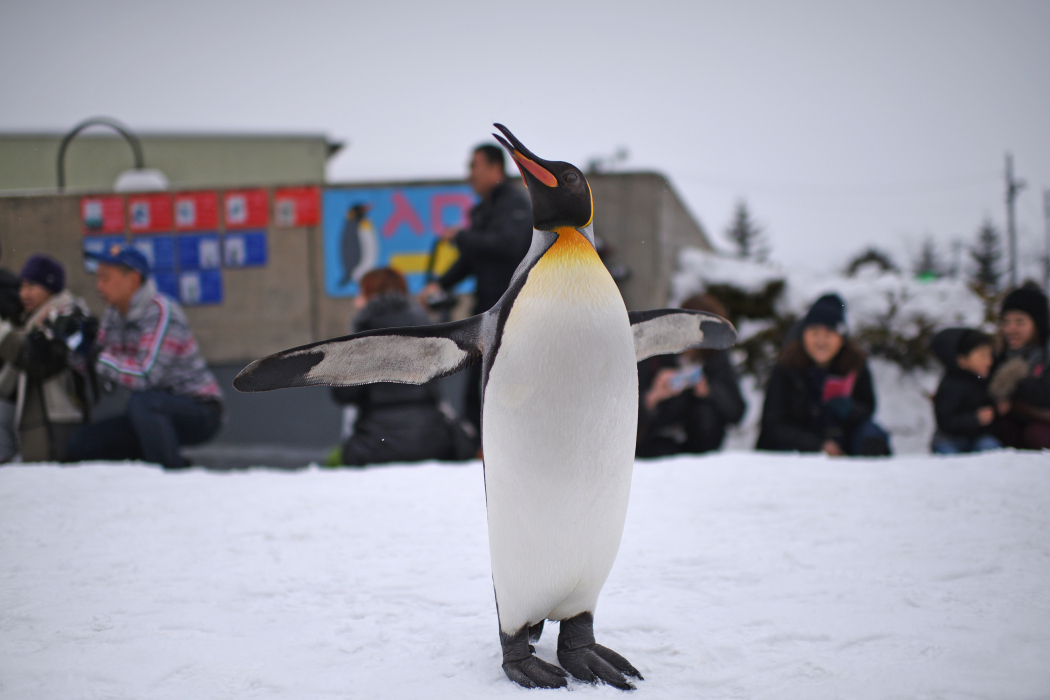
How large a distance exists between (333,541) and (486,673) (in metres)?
0.79

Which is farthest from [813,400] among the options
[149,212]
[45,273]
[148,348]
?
[149,212]

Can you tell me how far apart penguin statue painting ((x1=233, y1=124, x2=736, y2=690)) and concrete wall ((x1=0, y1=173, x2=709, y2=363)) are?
3524 mm

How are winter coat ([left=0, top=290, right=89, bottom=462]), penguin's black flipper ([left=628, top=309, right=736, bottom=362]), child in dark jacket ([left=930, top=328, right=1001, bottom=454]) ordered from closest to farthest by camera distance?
1. penguin's black flipper ([left=628, top=309, right=736, bottom=362])
2. winter coat ([left=0, top=290, right=89, bottom=462])
3. child in dark jacket ([left=930, top=328, right=1001, bottom=454])

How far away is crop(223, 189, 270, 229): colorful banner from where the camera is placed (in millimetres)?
4824

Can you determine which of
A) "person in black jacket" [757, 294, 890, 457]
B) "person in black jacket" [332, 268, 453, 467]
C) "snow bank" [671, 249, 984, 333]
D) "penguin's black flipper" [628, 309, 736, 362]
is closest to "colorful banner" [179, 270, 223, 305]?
"person in black jacket" [332, 268, 453, 467]

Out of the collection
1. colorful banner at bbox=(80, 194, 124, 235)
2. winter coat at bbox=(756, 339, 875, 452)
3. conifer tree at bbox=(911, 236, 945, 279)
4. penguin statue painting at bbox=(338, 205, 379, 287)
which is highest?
conifer tree at bbox=(911, 236, 945, 279)

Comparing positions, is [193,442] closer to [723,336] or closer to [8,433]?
[8,433]

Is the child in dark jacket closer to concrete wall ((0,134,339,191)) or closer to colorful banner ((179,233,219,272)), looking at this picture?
colorful banner ((179,233,219,272))

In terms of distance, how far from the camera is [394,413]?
274 centimetres

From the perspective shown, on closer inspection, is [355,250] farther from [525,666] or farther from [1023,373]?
[525,666]

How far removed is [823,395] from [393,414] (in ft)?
5.88

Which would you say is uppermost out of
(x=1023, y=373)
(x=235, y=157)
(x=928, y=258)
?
(x=235, y=157)

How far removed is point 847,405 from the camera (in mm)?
2848

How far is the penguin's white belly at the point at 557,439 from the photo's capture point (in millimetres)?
1063
